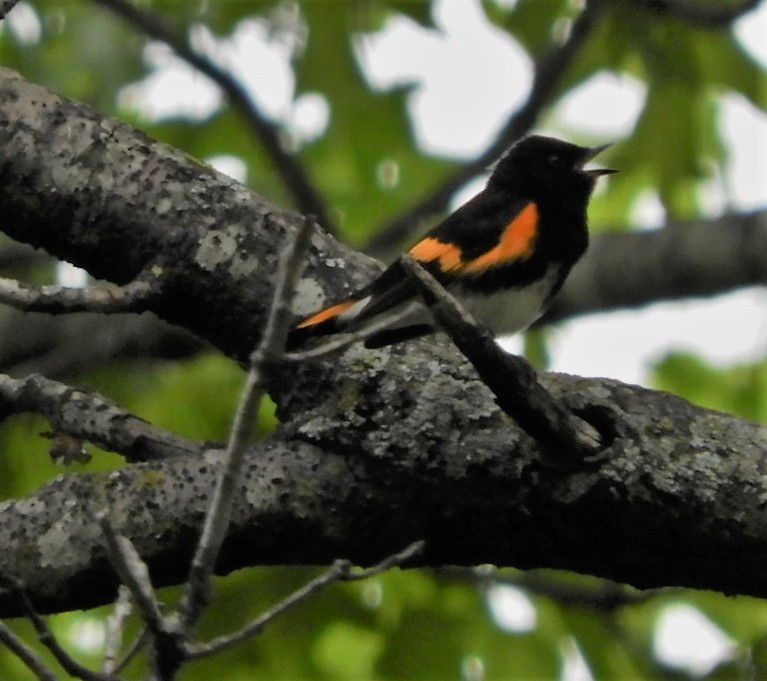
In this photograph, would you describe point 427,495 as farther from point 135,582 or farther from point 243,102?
point 243,102

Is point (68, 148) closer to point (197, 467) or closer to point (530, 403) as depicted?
point (197, 467)

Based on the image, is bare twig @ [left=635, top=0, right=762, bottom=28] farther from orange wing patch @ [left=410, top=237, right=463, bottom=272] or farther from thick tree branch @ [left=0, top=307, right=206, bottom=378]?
thick tree branch @ [left=0, top=307, right=206, bottom=378]

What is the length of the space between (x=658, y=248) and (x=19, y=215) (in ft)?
7.27

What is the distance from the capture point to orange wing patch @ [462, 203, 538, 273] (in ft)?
9.58

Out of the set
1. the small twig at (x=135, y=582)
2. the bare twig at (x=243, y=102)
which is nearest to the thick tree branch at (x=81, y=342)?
the bare twig at (x=243, y=102)

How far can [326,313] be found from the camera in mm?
2354

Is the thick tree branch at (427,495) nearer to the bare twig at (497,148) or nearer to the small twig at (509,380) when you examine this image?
the small twig at (509,380)

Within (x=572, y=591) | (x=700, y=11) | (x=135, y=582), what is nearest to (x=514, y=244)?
(x=700, y=11)

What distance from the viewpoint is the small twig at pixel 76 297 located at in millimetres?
A: 1947

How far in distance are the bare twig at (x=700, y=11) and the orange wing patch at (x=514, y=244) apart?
0.64 metres

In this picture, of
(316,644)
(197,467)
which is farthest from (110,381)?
(197,467)

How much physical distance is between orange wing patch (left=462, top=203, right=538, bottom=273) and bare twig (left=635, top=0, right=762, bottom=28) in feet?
2.11

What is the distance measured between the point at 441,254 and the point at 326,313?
0.67 meters

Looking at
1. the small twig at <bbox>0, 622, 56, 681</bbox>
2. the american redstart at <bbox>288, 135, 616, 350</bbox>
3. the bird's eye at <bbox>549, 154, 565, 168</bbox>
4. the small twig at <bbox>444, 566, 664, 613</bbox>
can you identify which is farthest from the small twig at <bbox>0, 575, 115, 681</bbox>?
the bird's eye at <bbox>549, 154, 565, 168</bbox>
